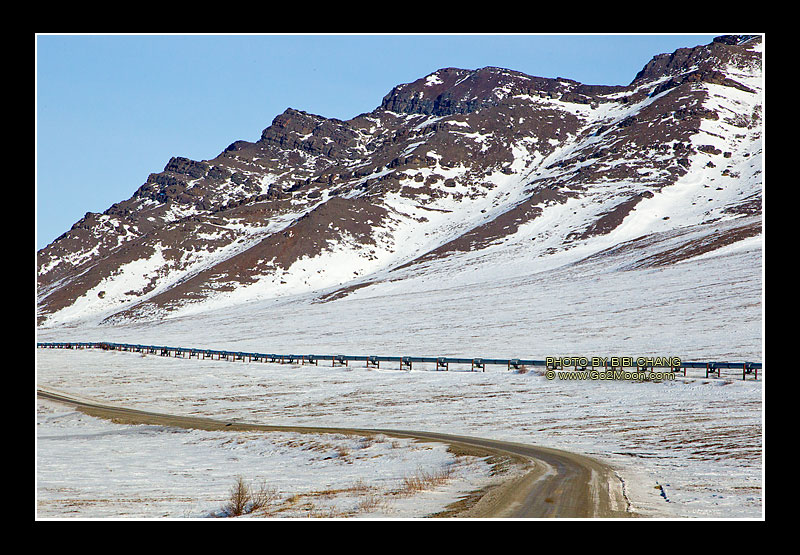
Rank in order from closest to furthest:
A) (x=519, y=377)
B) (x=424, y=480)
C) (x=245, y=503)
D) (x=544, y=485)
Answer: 1. (x=245, y=503)
2. (x=544, y=485)
3. (x=424, y=480)
4. (x=519, y=377)

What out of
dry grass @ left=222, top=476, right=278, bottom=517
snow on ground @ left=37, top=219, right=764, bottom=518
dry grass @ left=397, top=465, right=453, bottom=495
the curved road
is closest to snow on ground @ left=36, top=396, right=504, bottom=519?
dry grass @ left=397, top=465, right=453, bottom=495

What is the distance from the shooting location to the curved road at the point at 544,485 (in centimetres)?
1642

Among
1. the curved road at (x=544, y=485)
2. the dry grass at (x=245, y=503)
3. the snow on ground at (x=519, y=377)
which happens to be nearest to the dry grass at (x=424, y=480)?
the snow on ground at (x=519, y=377)

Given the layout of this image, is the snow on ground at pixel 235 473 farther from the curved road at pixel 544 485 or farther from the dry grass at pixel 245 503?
the curved road at pixel 544 485

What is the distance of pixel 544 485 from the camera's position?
20.0 meters

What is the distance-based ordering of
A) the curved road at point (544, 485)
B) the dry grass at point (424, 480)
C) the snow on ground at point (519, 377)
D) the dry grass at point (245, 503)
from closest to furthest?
the curved road at point (544, 485) → the dry grass at point (245, 503) → the dry grass at point (424, 480) → the snow on ground at point (519, 377)

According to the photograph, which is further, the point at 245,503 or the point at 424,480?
the point at 424,480

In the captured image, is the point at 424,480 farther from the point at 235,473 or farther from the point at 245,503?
the point at 235,473

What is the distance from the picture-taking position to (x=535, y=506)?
55.3ft

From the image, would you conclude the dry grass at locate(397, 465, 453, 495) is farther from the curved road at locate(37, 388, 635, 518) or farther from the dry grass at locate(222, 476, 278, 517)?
the dry grass at locate(222, 476, 278, 517)

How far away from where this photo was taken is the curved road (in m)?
16.4

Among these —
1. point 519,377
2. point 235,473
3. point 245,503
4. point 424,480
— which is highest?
point 245,503

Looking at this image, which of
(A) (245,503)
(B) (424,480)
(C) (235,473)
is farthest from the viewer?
(C) (235,473)

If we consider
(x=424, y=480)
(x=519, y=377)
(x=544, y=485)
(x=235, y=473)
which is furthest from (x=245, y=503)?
(x=519, y=377)
